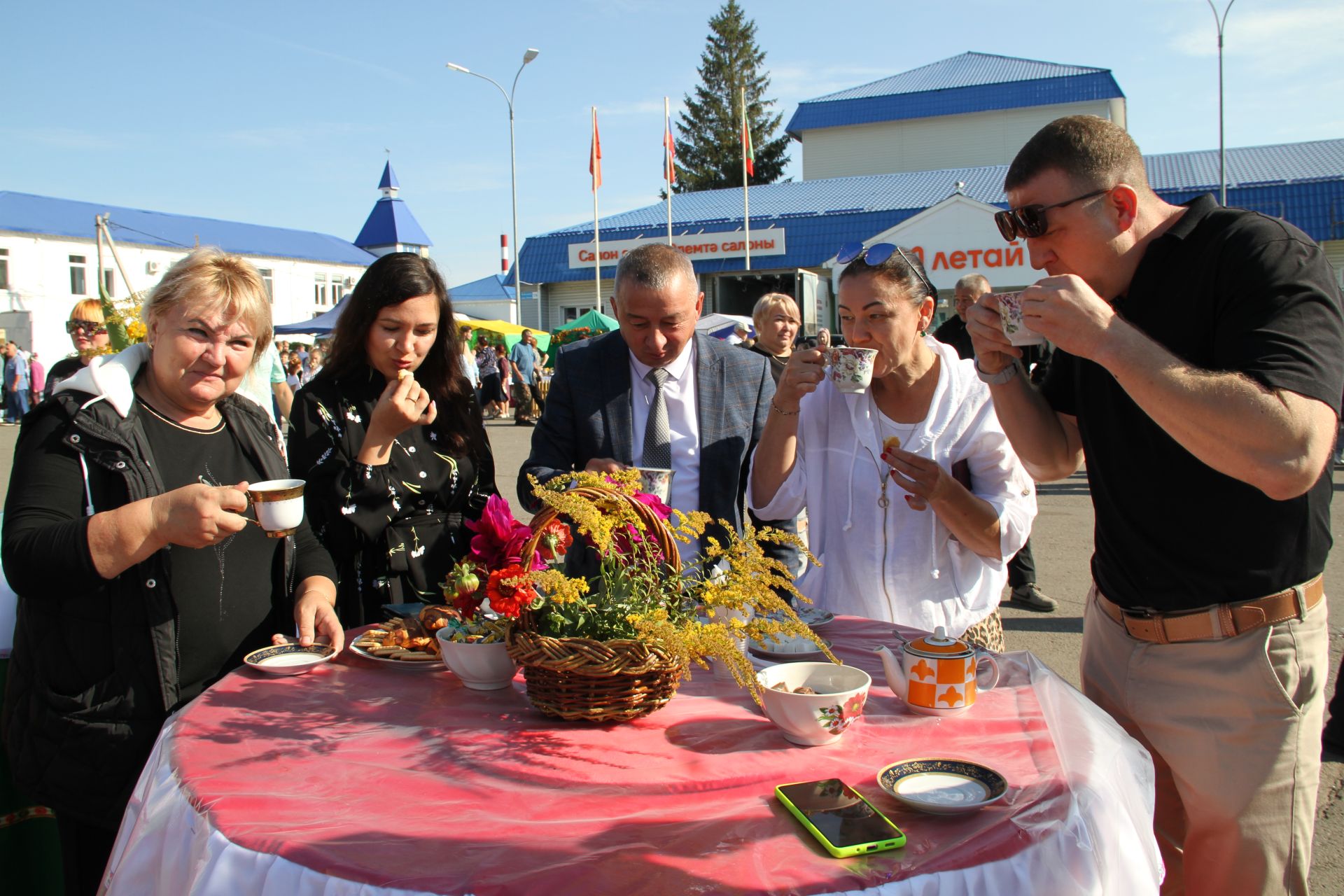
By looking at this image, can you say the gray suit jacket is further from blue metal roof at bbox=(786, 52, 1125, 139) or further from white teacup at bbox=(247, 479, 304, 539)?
blue metal roof at bbox=(786, 52, 1125, 139)

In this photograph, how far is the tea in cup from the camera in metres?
2.00

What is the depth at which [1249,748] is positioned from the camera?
193 cm

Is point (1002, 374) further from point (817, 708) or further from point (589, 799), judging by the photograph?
point (589, 799)

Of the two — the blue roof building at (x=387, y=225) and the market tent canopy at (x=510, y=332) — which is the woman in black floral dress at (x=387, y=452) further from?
the blue roof building at (x=387, y=225)

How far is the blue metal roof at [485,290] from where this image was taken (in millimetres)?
46812

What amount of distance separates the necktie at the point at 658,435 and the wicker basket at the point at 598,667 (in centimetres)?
123

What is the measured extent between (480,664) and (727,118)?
160 feet

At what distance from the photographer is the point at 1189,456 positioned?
194cm

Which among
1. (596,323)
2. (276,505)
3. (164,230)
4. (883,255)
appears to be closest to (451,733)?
Result: (276,505)

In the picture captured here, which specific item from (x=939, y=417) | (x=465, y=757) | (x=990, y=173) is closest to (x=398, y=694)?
(x=465, y=757)

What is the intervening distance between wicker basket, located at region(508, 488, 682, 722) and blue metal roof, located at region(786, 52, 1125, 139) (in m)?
33.2

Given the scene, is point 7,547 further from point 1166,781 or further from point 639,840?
point 1166,781

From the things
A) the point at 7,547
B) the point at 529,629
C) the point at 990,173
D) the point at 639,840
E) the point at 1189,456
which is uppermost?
the point at 990,173

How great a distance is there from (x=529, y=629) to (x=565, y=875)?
1.88 feet
